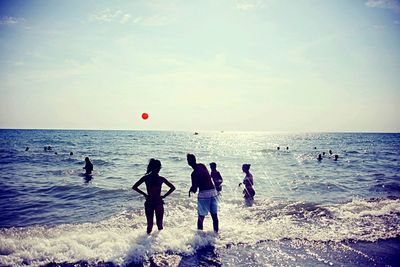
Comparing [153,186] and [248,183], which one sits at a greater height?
[153,186]

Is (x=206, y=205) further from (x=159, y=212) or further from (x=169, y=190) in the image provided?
(x=159, y=212)

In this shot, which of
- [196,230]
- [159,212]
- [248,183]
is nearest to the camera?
[159,212]

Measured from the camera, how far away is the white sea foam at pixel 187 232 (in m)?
6.29

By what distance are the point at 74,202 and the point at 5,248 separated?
5300 mm

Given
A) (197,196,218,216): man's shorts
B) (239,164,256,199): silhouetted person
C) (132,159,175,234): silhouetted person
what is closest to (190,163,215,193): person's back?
(197,196,218,216): man's shorts

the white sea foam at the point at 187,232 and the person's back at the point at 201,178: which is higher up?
the person's back at the point at 201,178

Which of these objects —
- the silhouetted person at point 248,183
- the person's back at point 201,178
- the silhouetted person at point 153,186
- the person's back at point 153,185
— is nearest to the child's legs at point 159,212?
the silhouetted person at point 153,186

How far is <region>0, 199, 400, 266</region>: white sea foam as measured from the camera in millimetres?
6293

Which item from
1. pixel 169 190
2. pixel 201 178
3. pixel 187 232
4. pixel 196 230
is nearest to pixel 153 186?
pixel 169 190

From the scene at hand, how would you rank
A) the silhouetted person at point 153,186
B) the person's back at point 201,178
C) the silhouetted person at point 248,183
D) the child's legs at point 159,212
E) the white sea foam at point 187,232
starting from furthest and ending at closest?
1. the silhouetted person at point 248,183
2. the person's back at point 201,178
3. the child's legs at point 159,212
4. the silhouetted person at point 153,186
5. the white sea foam at point 187,232

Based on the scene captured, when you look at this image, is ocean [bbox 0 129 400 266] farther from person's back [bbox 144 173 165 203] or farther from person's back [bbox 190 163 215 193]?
person's back [bbox 190 163 215 193]

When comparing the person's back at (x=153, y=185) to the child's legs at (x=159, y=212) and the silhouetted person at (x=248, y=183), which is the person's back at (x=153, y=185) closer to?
the child's legs at (x=159, y=212)

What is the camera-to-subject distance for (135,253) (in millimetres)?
6199

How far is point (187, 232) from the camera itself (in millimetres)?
7359
